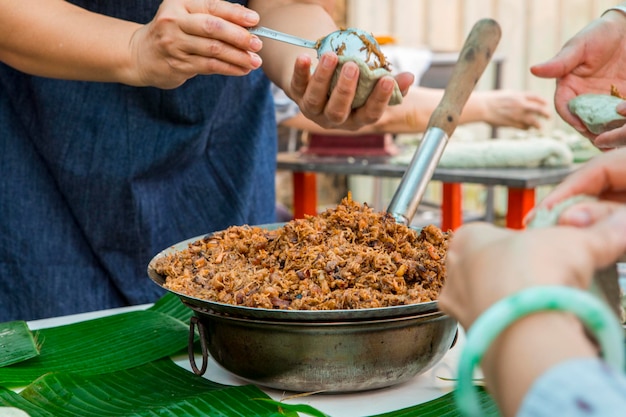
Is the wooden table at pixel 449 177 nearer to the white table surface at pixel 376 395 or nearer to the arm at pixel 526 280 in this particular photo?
the white table surface at pixel 376 395

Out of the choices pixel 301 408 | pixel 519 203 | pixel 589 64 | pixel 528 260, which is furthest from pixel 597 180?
pixel 519 203

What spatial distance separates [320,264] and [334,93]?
1.52ft

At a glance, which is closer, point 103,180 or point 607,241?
point 607,241

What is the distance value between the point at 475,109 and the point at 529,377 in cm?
278

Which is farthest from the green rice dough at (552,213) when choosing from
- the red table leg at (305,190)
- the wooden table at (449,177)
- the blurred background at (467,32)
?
the blurred background at (467,32)

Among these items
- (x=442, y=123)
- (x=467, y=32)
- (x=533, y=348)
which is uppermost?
(x=467, y=32)

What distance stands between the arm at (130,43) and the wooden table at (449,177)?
1.66 meters

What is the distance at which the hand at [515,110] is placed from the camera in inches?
124

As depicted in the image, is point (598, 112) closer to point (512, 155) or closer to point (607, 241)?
point (607, 241)

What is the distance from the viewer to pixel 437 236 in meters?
1.23

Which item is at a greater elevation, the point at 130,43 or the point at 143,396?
the point at 130,43

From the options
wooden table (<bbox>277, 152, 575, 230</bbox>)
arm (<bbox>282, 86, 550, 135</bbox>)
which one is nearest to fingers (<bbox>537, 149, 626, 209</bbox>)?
wooden table (<bbox>277, 152, 575, 230</bbox>)

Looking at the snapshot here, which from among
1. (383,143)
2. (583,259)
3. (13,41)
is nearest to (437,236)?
(583,259)

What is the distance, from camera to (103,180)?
1859 millimetres
